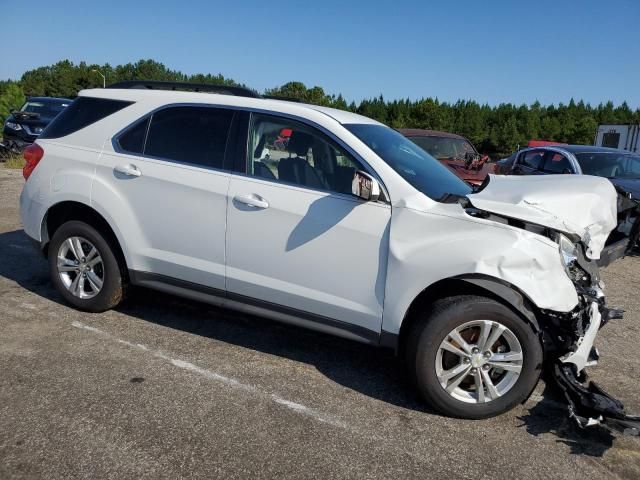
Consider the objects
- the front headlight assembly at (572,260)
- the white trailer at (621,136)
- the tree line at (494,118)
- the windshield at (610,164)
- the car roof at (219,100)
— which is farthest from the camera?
the tree line at (494,118)

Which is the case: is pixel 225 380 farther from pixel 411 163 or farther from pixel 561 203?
pixel 561 203

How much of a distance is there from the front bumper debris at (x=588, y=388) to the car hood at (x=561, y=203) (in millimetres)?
443

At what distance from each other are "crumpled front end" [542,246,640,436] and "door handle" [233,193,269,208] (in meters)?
1.88

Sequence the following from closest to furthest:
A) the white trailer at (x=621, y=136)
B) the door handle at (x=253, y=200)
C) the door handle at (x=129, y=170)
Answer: the door handle at (x=253, y=200)
the door handle at (x=129, y=170)
the white trailer at (x=621, y=136)

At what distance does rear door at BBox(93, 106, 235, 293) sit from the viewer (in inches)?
156

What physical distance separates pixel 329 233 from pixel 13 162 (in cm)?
1399

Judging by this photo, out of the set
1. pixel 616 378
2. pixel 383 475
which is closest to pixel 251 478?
pixel 383 475

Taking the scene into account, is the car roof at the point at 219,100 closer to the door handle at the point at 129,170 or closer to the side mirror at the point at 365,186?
the door handle at the point at 129,170

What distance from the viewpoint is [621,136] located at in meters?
25.6

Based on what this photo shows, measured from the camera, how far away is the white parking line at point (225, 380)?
10.8ft

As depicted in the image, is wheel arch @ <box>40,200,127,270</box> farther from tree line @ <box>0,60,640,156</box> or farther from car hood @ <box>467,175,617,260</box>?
tree line @ <box>0,60,640,156</box>

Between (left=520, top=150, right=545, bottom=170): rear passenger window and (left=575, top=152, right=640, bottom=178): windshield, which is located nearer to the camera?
(left=575, top=152, right=640, bottom=178): windshield

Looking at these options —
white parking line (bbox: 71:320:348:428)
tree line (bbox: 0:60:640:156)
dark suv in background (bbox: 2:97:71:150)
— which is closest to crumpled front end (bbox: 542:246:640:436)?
→ white parking line (bbox: 71:320:348:428)

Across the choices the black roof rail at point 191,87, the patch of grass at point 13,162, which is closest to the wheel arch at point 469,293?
the black roof rail at point 191,87
